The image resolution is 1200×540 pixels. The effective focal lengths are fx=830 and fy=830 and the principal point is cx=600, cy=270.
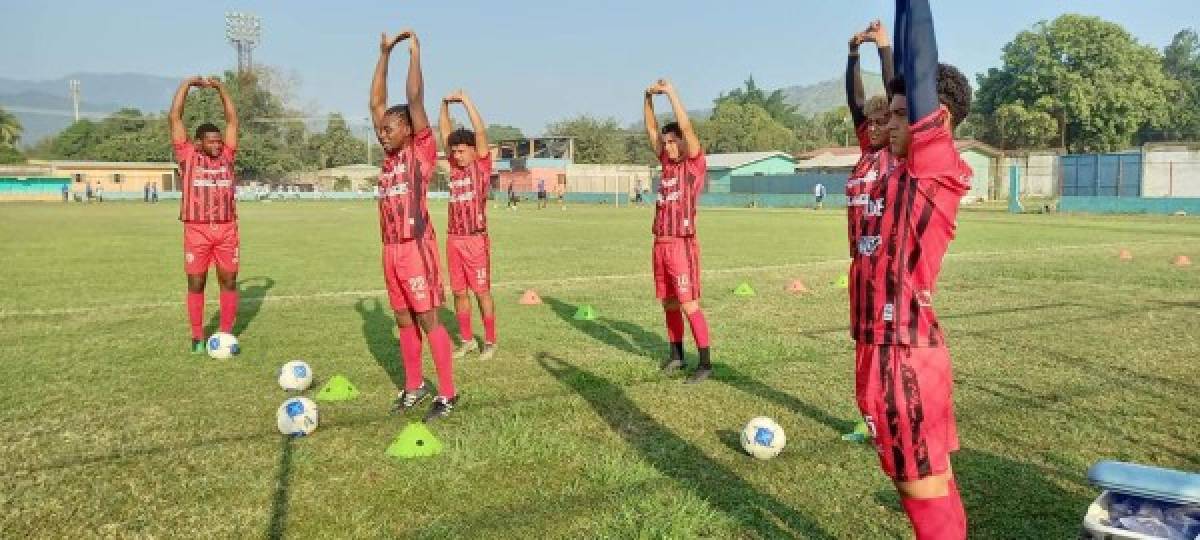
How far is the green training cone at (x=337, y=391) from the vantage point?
7.33 metres

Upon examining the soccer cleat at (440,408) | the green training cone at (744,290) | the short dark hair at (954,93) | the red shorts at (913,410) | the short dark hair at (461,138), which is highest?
the short dark hair at (461,138)

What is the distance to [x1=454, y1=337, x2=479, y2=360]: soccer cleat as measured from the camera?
30.8 ft

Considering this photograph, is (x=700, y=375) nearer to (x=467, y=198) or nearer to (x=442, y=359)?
(x=442, y=359)

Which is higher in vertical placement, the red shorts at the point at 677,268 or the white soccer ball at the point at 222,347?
the red shorts at the point at 677,268

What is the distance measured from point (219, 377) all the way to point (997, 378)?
24.8 ft

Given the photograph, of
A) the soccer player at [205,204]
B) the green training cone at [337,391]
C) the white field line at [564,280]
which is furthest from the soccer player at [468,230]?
the white field line at [564,280]

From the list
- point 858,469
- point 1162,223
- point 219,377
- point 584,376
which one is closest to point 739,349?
point 584,376

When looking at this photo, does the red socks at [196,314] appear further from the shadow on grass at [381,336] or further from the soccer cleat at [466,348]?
the soccer cleat at [466,348]

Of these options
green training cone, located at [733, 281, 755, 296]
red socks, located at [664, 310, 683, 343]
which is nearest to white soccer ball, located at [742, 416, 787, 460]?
red socks, located at [664, 310, 683, 343]

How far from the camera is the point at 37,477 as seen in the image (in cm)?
537

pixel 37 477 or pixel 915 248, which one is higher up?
pixel 915 248

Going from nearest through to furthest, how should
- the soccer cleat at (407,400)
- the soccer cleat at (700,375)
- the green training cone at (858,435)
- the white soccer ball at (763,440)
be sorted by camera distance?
the white soccer ball at (763,440) → the green training cone at (858,435) → the soccer cleat at (407,400) → the soccer cleat at (700,375)

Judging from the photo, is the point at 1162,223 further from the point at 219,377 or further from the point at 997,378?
the point at 219,377

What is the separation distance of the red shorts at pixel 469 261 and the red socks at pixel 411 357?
2363 mm
